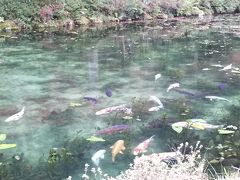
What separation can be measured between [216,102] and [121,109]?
6.72 ft

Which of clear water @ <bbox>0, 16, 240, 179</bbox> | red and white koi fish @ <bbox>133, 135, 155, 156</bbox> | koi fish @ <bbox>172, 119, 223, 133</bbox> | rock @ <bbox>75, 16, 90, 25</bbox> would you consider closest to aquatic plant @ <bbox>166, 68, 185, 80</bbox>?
clear water @ <bbox>0, 16, 240, 179</bbox>

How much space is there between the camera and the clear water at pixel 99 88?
19.5 ft

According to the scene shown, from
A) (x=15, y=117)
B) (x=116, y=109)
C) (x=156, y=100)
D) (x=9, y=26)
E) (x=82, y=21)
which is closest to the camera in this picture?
(x=15, y=117)

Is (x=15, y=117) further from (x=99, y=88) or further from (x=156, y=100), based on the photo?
(x=156, y=100)

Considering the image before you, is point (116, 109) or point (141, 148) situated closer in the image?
point (141, 148)

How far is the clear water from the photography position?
5.95m

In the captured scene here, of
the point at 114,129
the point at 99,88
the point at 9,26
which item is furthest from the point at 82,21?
the point at 114,129

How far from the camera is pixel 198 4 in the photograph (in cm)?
2906

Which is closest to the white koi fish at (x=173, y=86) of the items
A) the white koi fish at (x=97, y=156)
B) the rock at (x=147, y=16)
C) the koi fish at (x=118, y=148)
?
the koi fish at (x=118, y=148)

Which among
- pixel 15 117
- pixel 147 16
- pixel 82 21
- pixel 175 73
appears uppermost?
pixel 82 21

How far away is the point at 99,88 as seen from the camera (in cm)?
904

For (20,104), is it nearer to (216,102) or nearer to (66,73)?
(66,73)

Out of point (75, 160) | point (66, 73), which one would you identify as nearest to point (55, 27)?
point (66, 73)

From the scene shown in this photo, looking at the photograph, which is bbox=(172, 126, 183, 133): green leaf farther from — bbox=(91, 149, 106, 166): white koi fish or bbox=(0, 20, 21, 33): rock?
bbox=(0, 20, 21, 33): rock
